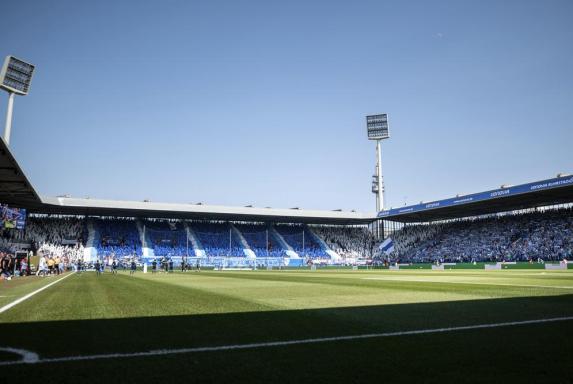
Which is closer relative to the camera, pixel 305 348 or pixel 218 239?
pixel 305 348

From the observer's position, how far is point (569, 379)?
3.81m

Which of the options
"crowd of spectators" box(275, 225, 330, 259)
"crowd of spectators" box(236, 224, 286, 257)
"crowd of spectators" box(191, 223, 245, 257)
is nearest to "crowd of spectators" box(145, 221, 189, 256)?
"crowd of spectators" box(191, 223, 245, 257)

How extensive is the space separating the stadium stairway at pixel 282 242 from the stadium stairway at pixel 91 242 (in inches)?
1184

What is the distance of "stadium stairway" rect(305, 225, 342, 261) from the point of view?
76537mm

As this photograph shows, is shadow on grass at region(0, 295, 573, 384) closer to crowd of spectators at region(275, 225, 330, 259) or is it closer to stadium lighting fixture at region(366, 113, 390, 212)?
crowd of spectators at region(275, 225, 330, 259)

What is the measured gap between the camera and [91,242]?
62062mm

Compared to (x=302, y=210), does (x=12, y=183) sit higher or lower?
lower

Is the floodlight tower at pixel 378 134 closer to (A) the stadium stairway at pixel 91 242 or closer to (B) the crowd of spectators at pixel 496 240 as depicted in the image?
(B) the crowd of spectators at pixel 496 240

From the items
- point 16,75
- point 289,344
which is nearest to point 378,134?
point 16,75

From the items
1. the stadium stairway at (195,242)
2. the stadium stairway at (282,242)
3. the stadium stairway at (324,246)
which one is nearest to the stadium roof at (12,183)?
the stadium stairway at (195,242)

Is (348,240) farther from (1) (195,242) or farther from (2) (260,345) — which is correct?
(2) (260,345)

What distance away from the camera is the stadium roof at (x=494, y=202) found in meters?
49.0

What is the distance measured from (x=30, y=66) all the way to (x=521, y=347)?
6402 cm

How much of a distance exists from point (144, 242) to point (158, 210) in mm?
5913
